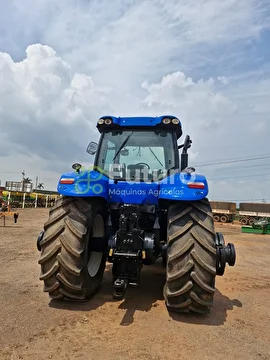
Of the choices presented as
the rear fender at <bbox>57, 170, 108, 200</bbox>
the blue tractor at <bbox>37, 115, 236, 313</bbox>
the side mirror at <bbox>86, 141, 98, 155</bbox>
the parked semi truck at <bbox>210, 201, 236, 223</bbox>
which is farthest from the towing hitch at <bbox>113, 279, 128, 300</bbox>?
the parked semi truck at <bbox>210, 201, 236, 223</bbox>

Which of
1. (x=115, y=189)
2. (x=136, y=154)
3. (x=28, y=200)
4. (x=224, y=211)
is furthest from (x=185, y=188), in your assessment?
(x=28, y=200)

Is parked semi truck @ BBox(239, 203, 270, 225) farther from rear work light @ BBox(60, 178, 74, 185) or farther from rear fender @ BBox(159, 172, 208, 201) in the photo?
rear work light @ BBox(60, 178, 74, 185)

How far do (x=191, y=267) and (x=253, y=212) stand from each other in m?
34.5

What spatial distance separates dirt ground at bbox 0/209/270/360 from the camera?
2.85m

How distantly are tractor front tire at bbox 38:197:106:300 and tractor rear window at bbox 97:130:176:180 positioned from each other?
1001 mm

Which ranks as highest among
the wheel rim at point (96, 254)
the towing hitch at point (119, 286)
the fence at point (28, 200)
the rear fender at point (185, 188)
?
the fence at point (28, 200)

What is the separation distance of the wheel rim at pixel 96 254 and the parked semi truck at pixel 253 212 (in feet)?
108

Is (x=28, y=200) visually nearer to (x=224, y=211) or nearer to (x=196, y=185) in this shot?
(x=224, y=211)

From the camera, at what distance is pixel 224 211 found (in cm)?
3684

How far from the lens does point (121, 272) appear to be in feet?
13.0

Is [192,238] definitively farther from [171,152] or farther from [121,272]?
[171,152]

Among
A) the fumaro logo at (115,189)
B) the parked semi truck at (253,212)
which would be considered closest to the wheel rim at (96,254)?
the fumaro logo at (115,189)

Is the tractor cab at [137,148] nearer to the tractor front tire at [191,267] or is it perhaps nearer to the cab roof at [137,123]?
the cab roof at [137,123]

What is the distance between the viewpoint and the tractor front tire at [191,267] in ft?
11.7
